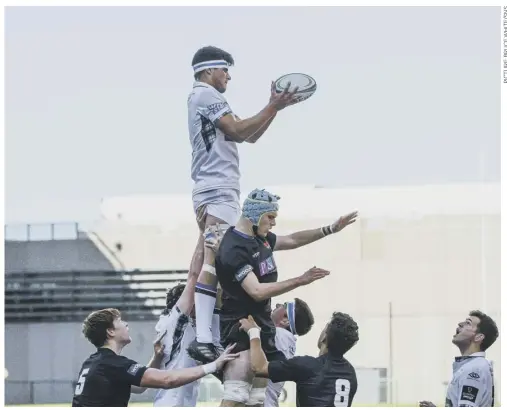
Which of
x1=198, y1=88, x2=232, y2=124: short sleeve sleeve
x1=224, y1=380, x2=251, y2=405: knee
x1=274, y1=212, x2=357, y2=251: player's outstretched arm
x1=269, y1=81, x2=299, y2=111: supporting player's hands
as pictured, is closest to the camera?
x1=224, y1=380, x2=251, y2=405: knee

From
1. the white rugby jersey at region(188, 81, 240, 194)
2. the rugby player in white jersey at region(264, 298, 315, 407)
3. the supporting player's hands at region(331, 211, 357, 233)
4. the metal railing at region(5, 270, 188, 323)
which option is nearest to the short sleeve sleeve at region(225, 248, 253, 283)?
the white rugby jersey at region(188, 81, 240, 194)

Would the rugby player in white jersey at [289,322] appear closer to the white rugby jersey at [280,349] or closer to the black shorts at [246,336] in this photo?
the white rugby jersey at [280,349]

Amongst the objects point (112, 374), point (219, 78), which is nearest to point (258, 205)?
point (219, 78)

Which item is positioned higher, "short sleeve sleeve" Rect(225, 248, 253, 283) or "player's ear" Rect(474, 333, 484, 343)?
"short sleeve sleeve" Rect(225, 248, 253, 283)

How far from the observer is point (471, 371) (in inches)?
385

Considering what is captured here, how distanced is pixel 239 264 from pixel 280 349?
110 centimetres

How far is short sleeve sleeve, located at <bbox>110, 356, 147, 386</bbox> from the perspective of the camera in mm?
8797

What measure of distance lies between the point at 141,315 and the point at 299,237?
36.6m

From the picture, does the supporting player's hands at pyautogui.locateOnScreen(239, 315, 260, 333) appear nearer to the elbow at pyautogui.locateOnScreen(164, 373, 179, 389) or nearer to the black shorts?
the black shorts

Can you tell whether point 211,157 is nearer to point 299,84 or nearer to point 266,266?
point 299,84

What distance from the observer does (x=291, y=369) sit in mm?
8969

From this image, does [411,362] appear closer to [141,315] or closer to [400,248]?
[400,248]

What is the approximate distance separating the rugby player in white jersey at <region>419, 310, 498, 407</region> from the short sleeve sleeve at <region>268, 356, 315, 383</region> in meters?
1.35

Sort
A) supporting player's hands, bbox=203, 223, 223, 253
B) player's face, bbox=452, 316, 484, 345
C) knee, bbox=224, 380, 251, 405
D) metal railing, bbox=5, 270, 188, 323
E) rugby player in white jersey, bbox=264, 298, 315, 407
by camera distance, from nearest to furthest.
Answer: knee, bbox=224, 380, 251, 405 → supporting player's hands, bbox=203, 223, 223, 253 → player's face, bbox=452, 316, 484, 345 → rugby player in white jersey, bbox=264, 298, 315, 407 → metal railing, bbox=5, 270, 188, 323
